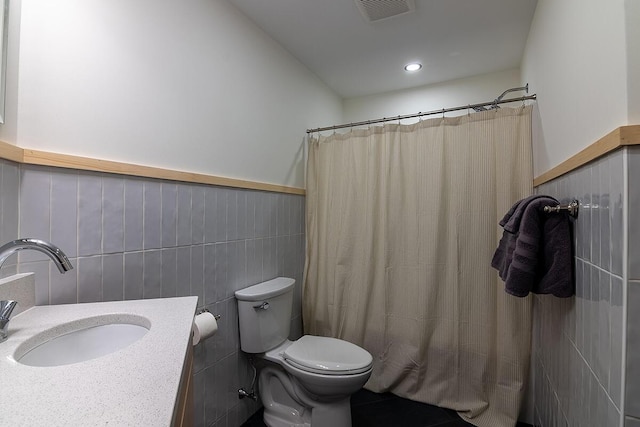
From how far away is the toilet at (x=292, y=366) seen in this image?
4.55ft

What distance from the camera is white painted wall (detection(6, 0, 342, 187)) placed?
2.94 ft

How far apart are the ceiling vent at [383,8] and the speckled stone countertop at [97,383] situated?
1.72 meters

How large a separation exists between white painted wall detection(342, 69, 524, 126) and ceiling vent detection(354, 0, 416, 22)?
0.99 m

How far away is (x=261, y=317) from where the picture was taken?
1.55 m

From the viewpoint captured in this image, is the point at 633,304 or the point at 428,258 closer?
the point at 633,304

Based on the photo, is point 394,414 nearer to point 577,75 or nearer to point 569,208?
point 569,208

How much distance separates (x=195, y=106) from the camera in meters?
1.36

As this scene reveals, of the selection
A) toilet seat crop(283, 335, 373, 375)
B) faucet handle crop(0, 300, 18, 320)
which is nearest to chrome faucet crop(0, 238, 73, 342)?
faucet handle crop(0, 300, 18, 320)

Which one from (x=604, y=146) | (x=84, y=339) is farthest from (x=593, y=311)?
(x=84, y=339)

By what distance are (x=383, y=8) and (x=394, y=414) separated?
7.65 ft

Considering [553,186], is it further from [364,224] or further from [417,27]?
[417,27]

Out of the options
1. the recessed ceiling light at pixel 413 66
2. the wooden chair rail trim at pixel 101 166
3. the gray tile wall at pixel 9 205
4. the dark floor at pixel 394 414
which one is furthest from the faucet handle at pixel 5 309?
the recessed ceiling light at pixel 413 66

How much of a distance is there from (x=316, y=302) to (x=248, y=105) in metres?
1.44

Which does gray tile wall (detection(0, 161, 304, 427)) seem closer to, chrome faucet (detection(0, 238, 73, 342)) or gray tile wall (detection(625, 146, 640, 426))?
chrome faucet (detection(0, 238, 73, 342))
